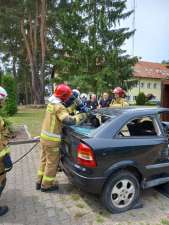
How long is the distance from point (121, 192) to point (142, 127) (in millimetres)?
1216

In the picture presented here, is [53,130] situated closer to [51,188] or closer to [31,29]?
[51,188]

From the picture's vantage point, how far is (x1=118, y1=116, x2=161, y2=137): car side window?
14.5 feet

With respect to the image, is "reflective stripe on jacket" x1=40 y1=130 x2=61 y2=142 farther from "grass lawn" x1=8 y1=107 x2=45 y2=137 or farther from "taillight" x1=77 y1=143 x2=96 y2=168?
"grass lawn" x1=8 y1=107 x2=45 y2=137

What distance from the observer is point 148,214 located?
4051mm

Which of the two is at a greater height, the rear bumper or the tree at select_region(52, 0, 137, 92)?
the tree at select_region(52, 0, 137, 92)

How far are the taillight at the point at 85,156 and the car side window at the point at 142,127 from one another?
78 cm

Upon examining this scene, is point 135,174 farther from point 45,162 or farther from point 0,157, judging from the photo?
point 0,157

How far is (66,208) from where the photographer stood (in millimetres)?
4199

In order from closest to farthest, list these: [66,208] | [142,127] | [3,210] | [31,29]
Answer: [3,210] < [66,208] < [142,127] < [31,29]

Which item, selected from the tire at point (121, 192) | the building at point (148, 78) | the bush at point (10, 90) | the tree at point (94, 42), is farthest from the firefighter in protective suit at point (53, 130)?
the building at point (148, 78)

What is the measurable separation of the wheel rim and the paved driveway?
159 millimetres

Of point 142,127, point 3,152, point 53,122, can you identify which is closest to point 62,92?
point 53,122

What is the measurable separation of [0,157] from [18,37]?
30.6m

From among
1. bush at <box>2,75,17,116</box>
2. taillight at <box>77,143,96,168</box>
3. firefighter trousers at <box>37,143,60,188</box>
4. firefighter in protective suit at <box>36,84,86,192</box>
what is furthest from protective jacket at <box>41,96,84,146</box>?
bush at <box>2,75,17,116</box>
